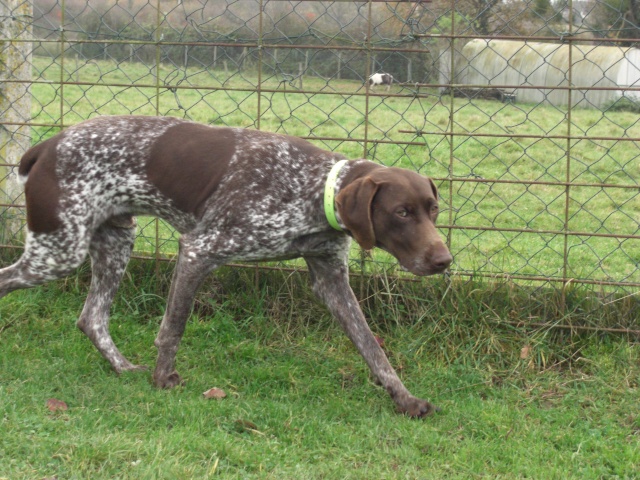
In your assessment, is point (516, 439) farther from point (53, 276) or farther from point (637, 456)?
point (53, 276)

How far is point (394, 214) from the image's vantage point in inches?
150

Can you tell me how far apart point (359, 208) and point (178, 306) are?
3.40 ft

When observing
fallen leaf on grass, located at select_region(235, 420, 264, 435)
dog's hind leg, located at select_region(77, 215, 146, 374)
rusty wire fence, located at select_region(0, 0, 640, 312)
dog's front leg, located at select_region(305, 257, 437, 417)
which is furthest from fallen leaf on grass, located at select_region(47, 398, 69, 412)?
rusty wire fence, located at select_region(0, 0, 640, 312)

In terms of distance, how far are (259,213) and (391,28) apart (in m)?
2.05

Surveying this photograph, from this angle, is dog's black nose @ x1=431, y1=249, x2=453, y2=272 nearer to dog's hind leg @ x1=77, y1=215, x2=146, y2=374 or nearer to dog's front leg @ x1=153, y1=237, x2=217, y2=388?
dog's front leg @ x1=153, y1=237, x2=217, y2=388

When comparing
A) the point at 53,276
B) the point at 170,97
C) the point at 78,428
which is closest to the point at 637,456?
the point at 78,428

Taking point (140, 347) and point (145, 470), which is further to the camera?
point (140, 347)

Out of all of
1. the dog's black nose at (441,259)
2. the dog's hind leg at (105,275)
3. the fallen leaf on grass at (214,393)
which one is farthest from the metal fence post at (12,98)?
the dog's black nose at (441,259)

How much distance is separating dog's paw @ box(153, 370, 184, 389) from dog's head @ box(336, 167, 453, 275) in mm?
1163

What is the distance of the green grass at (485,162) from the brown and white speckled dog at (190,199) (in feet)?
2.24

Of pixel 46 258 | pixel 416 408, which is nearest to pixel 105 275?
pixel 46 258

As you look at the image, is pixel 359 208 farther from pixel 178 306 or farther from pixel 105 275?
pixel 105 275

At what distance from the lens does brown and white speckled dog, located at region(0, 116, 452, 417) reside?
160 inches

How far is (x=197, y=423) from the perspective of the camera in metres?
3.69
